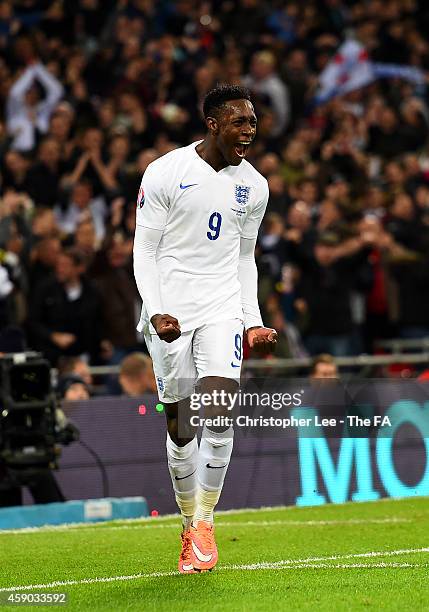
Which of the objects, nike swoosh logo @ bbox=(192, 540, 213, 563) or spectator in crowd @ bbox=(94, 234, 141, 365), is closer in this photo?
nike swoosh logo @ bbox=(192, 540, 213, 563)

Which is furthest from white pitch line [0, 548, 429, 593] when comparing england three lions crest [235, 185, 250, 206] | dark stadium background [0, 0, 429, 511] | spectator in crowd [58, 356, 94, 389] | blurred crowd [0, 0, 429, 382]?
spectator in crowd [58, 356, 94, 389]

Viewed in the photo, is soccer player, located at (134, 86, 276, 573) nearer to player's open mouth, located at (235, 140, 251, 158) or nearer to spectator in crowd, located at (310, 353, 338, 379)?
player's open mouth, located at (235, 140, 251, 158)

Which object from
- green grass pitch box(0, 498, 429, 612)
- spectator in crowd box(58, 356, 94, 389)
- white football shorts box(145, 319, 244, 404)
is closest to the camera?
green grass pitch box(0, 498, 429, 612)

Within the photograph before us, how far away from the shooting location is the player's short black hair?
25.2ft

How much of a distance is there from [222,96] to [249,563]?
2630 millimetres

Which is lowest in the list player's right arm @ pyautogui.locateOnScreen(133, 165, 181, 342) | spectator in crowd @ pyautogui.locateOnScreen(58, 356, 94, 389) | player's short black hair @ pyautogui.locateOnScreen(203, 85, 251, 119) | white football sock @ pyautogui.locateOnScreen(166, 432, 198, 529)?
spectator in crowd @ pyautogui.locateOnScreen(58, 356, 94, 389)

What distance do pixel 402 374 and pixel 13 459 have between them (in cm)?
549

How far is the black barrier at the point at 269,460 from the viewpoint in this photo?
11625mm

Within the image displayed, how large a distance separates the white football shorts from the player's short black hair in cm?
117

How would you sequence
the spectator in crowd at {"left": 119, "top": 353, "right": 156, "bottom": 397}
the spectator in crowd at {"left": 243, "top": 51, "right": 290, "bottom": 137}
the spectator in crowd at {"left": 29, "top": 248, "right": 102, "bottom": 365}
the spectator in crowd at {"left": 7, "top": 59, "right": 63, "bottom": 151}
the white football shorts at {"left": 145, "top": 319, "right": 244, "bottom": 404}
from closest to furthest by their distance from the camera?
the white football shorts at {"left": 145, "top": 319, "right": 244, "bottom": 404}
the spectator in crowd at {"left": 119, "top": 353, "right": 156, "bottom": 397}
the spectator in crowd at {"left": 29, "top": 248, "right": 102, "bottom": 365}
the spectator in crowd at {"left": 7, "top": 59, "right": 63, "bottom": 151}
the spectator in crowd at {"left": 243, "top": 51, "right": 290, "bottom": 137}

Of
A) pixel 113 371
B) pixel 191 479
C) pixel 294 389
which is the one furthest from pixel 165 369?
pixel 113 371

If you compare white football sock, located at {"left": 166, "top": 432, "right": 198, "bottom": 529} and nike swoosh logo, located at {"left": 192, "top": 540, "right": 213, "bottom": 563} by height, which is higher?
white football sock, located at {"left": 166, "top": 432, "right": 198, "bottom": 529}

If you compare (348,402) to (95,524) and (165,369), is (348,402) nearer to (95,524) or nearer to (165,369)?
(95,524)

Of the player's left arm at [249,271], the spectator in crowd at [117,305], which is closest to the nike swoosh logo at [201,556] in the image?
the player's left arm at [249,271]
